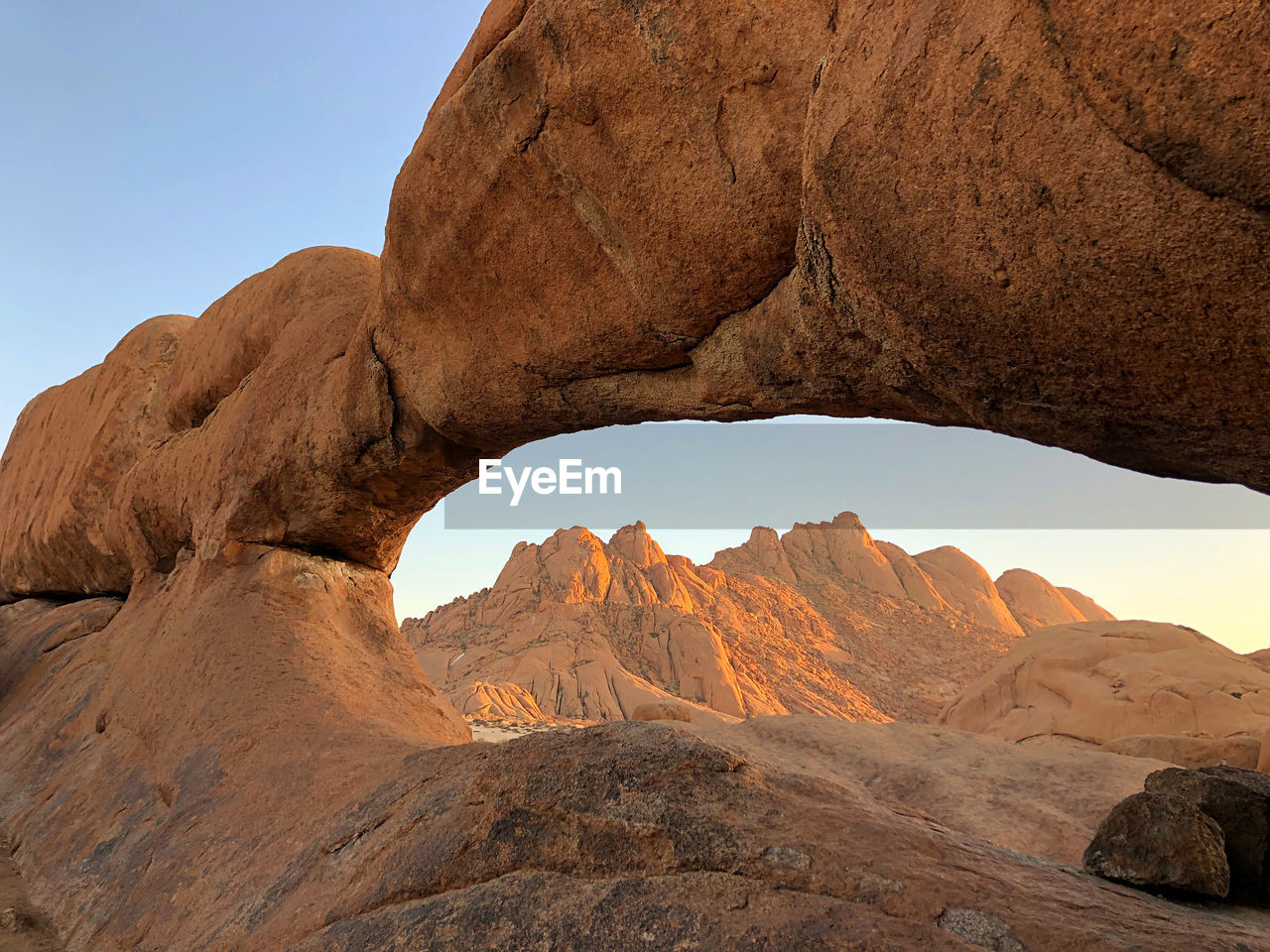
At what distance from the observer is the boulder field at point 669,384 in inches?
70.9

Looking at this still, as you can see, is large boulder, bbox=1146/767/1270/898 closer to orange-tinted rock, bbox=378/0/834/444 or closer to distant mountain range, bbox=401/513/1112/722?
orange-tinted rock, bbox=378/0/834/444

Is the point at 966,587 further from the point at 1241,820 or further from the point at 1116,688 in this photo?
the point at 1241,820

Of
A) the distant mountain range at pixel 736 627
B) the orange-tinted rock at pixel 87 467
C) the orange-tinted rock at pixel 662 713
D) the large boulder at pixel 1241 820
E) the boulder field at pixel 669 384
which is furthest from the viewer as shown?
the distant mountain range at pixel 736 627

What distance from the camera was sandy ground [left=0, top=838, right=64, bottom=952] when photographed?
142 inches

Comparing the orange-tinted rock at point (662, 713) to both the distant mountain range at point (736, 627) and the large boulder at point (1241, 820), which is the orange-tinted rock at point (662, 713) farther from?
the distant mountain range at point (736, 627)

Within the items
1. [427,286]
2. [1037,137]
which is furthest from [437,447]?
[1037,137]

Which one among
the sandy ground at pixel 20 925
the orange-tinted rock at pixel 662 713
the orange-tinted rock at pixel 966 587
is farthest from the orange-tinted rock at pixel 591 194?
the orange-tinted rock at pixel 966 587

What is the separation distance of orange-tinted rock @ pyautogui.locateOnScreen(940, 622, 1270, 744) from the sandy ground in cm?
1055

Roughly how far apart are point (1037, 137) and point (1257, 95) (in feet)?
1.41

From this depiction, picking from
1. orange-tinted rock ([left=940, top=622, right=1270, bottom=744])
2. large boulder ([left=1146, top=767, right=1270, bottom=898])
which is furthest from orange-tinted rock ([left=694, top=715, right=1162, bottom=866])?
orange-tinted rock ([left=940, top=622, right=1270, bottom=744])

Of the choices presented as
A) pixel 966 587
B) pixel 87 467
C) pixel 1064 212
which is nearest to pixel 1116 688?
pixel 1064 212

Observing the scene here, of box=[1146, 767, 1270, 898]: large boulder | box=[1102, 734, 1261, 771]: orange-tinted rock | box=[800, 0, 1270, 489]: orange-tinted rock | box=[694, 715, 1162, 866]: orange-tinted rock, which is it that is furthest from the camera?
box=[1102, 734, 1261, 771]: orange-tinted rock

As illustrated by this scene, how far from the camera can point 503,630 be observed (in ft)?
98.8

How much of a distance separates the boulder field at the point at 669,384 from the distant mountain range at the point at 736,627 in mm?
16351
